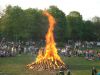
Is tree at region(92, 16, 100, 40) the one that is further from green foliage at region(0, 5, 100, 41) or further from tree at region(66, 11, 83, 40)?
tree at region(66, 11, 83, 40)

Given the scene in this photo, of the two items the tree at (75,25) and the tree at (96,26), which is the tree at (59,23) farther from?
the tree at (96,26)

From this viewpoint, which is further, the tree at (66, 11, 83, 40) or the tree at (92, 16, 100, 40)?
the tree at (92, 16, 100, 40)

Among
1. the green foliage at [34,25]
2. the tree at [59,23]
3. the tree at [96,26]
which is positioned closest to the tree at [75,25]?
the green foliage at [34,25]

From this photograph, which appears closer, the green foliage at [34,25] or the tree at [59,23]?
the green foliage at [34,25]

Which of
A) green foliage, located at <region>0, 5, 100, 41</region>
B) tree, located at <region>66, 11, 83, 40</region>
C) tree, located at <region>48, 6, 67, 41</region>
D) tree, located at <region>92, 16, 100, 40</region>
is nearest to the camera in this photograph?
green foliage, located at <region>0, 5, 100, 41</region>

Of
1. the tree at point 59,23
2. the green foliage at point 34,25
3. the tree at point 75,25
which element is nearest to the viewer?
the green foliage at point 34,25

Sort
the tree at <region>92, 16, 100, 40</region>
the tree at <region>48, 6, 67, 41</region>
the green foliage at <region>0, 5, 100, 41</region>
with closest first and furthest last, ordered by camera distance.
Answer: the green foliage at <region>0, 5, 100, 41</region>, the tree at <region>48, 6, 67, 41</region>, the tree at <region>92, 16, 100, 40</region>

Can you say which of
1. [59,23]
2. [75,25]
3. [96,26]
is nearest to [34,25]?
[59,23]

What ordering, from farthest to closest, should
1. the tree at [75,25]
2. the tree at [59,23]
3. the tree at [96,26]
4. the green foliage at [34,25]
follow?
1. the tree at [96,26]
2. the tree at [75,25]
3. the tree at [59,23]
4. the green foliage at [34,25]

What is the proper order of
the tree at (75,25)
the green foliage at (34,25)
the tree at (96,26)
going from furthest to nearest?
the tree at (96,26) → the tree at (75,25) → the green foliage at (34,25)

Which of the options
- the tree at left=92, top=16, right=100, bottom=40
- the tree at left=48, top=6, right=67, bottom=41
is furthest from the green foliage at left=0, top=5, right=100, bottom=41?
the tree at left=92, top=16, right=100, bottom=40

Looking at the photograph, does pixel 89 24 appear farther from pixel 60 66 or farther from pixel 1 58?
pixel 60 66

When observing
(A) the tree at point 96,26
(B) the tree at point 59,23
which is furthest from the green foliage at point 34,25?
(A) the tree at point 96,26

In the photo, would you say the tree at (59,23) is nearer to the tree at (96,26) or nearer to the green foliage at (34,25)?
the green foliage at (34,25)
